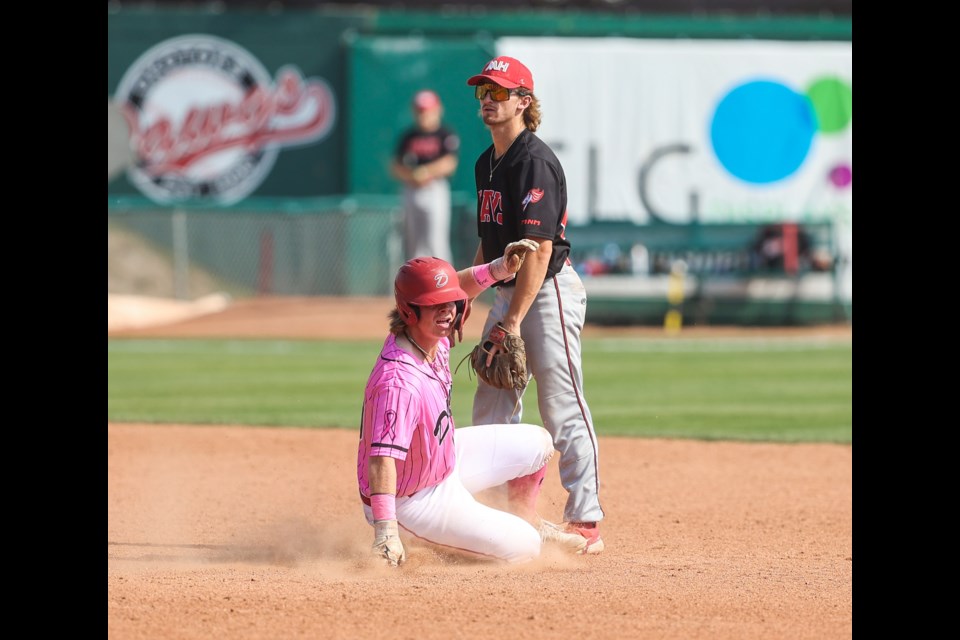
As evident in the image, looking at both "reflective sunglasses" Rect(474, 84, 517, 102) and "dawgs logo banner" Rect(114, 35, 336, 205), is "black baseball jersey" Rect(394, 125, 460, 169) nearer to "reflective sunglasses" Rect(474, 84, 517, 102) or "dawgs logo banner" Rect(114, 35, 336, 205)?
"dawgs logo banner" Rect(114, 35, 336, 205)

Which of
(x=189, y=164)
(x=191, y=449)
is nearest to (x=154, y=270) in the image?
(x=189, y=164)

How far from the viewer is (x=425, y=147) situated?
17.7 m

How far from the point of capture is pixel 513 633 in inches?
180

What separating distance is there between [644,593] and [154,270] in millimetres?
16436

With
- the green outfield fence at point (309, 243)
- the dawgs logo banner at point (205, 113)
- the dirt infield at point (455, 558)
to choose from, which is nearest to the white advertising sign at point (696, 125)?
the green outfield fence at point (309, 243)

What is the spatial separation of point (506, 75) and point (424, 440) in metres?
1.66

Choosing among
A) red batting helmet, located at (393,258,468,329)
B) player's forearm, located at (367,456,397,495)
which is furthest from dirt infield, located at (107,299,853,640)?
red batting helmet, located at (393,258,468,329)

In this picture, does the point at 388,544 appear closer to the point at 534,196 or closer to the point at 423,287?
the point at 423,287

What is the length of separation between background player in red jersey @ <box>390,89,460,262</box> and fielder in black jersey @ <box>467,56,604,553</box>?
11423mm

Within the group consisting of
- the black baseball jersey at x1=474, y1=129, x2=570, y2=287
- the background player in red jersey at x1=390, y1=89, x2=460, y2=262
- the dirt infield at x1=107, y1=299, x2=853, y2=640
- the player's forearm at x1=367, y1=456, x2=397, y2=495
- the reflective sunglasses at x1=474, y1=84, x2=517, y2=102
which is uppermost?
the background player in red jersey at x1=390, y1=89, x2=460, y2=262

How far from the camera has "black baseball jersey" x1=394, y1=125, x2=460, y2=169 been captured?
17.6m

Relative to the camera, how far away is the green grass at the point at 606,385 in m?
10.6
